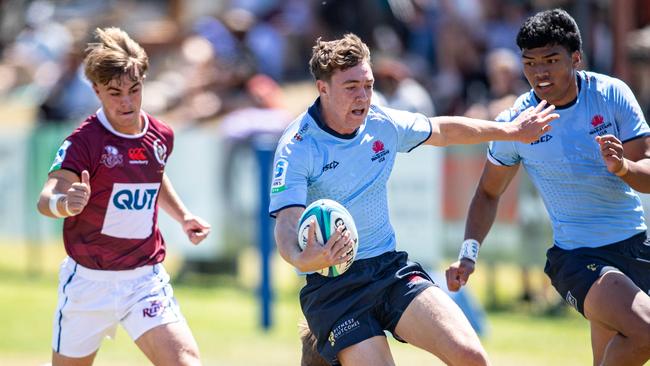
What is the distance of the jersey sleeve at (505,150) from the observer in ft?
22.7

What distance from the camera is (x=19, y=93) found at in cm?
2311

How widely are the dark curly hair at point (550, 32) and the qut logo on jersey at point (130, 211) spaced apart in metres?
2.40

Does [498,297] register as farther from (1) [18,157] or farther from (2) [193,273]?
(1) [18,157]

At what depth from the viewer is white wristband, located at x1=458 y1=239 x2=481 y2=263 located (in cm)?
705

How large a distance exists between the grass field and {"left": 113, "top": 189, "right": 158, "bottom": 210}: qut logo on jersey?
10.7 ft

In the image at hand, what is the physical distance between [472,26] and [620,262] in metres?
8.90

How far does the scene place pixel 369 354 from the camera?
6.13m

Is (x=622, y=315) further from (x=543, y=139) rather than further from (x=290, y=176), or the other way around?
(x=290, y=176)

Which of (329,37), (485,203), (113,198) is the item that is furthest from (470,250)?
(329,37)

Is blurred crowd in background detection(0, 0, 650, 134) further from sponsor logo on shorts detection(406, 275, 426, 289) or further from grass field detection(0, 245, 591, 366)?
sponsor logo on shorts detection(406, 275, 426, 289)

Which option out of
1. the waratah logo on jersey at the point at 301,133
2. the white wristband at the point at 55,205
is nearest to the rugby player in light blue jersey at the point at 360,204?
the waratah logo on jersey at the point at 301,133

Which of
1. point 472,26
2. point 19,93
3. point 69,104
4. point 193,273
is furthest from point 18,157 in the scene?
point 19,93

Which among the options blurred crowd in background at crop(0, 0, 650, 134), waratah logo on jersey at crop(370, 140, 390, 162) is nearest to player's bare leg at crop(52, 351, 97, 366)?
waratah logo on jersey at crop(370, 140, 390, 162)

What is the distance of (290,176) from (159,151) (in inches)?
48.6
